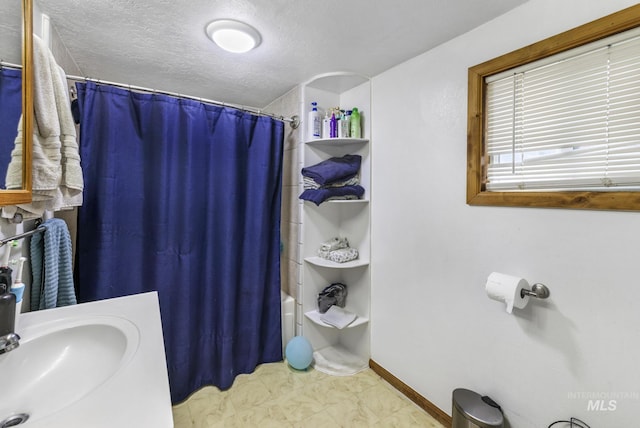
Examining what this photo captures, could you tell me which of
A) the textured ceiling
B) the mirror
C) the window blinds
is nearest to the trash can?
the window blinds

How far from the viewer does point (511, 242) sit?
1.30 m

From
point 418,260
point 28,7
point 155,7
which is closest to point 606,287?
point 418,260

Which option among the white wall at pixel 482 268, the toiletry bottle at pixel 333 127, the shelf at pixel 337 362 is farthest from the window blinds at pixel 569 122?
the shelf at pixel 337 362

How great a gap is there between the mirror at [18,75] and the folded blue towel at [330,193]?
1.37 meters

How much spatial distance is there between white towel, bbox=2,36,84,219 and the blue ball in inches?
63.6

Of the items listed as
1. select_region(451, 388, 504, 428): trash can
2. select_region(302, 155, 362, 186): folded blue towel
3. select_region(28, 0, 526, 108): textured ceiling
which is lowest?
select_region(451, 388, 504, 428): trash can

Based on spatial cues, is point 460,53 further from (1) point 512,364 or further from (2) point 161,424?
(2) point 161,424

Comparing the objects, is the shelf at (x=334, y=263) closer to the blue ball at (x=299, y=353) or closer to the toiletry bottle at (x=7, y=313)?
the blue ball at (x=299, y=353)

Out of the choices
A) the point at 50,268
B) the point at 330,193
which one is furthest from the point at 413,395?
the point at 50,268

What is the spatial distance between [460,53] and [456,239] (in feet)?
3.30

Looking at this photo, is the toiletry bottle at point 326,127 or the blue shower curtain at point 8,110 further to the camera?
the toiletry bottle at point 326,127

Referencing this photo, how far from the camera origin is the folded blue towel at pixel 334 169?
192 cm

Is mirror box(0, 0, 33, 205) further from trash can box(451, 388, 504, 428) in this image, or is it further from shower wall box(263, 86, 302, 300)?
trash can box(451, 388, 504, 428)

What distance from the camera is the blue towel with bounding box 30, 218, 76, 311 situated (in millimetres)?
1162
